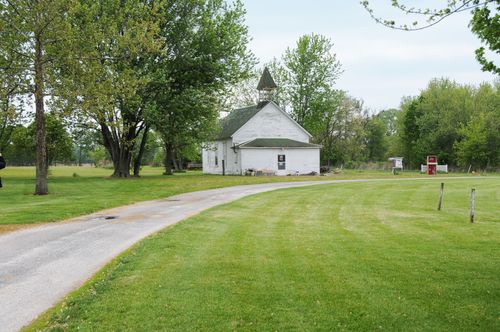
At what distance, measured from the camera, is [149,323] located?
5852 millimetres

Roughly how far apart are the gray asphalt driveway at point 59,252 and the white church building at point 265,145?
30266 mm

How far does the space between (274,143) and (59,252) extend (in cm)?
4024

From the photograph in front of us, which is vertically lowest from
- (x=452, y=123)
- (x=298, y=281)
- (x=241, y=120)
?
(x=298, y=281)

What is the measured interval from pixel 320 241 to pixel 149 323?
625cm

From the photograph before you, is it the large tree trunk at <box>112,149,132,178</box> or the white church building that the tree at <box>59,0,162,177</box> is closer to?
A: the large tree trunk at <box>112,149,132,178</box>

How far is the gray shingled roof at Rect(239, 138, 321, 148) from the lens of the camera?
48541 mm

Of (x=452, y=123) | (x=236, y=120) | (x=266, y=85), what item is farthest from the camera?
(x=452, y=123)

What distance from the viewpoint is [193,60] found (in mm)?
37562

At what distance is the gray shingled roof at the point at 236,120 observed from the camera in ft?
170

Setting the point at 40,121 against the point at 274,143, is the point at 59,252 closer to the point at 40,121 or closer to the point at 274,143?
the point at 40,121

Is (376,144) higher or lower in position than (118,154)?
higher

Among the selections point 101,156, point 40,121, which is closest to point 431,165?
point 40,121

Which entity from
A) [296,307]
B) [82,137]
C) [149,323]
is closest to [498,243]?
[296,307]

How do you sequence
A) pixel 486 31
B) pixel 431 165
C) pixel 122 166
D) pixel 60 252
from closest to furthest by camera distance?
pixel 486 31
pixel 60 252
pixel 122 166
pixel 431 165
